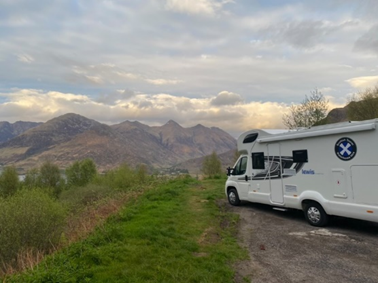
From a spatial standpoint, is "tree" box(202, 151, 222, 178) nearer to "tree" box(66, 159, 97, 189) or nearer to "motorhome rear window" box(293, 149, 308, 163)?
"tree" box(66, 159, 97, 189)

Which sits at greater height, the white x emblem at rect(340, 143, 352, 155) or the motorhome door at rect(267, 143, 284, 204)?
the white x emblem at rect(340, 143, 352, 155)

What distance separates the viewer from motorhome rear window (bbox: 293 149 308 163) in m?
9.78

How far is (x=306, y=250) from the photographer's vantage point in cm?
739

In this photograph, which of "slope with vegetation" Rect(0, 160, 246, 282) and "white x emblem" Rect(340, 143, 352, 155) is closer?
"slope with vegetation" Rect(0, 160, 246, 282)

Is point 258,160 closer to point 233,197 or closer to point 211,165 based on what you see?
point 233,197

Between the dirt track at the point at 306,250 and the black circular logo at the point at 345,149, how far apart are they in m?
2.39

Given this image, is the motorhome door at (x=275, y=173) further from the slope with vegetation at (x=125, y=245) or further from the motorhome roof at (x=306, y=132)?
the slope with vegetation at (x=125, y=245)

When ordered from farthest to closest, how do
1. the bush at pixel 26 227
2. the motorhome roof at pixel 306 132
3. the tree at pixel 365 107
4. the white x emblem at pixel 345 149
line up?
the tree at pixel 365 107
the bush at pixel 26 227
the white x emblem at pixel 345 149
the motorhome roof at pixel 306 132

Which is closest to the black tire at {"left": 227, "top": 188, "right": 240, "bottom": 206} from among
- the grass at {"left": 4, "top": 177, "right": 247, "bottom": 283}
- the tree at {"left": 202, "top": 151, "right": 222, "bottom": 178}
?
the grass at {"left": 4, "top": 177, "right": 247, "bottom": 283}

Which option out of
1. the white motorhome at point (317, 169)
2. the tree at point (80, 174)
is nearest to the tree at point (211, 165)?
the tree at point (80, 174)

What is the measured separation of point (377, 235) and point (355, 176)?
1937mm

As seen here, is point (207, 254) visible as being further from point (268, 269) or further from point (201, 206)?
Result: point (201, 206)

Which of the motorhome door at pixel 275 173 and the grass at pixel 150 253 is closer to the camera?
the grass at pixel 150 253

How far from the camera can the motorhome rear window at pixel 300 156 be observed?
385 inches
